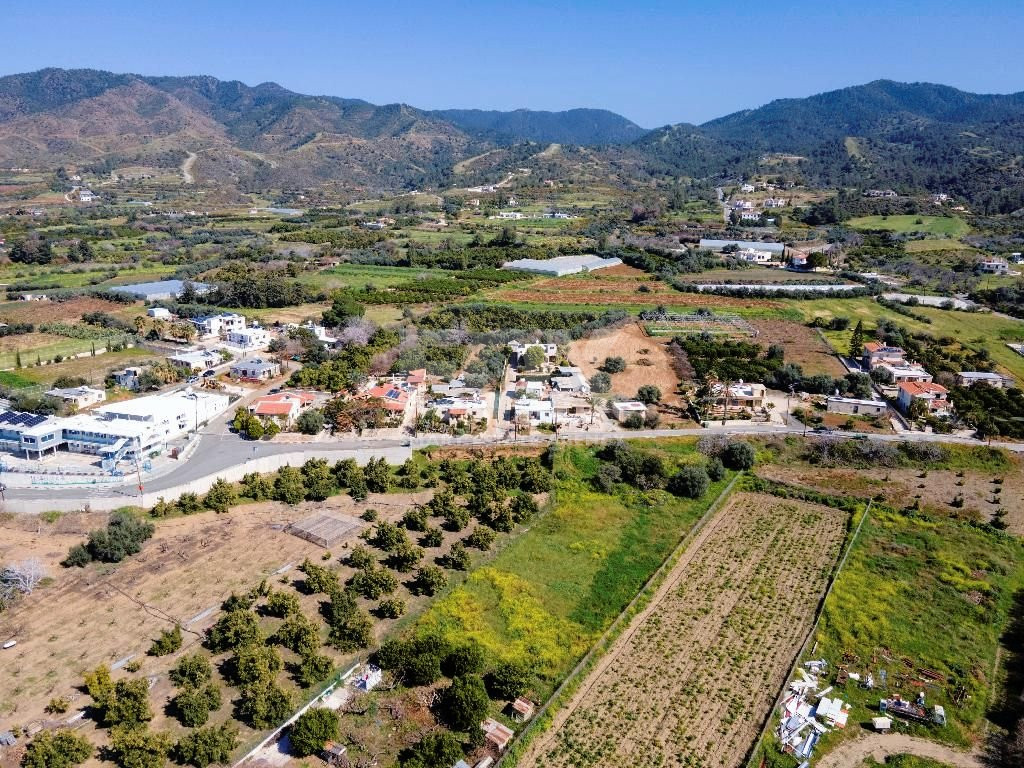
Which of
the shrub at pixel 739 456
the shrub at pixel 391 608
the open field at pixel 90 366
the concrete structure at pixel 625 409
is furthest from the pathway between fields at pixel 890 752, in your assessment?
the open field at pixel 90 366

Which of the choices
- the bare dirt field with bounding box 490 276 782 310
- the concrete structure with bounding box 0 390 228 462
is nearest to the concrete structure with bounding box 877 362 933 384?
the bare dirt field with bounding box 490 276 782 310

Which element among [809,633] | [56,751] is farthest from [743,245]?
[56,751]

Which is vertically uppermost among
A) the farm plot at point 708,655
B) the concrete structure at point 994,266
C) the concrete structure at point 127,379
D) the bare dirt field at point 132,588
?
the concrete structure at point 994,266

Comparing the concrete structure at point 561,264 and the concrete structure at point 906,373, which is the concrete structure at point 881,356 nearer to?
the concrete structure at point 906,373

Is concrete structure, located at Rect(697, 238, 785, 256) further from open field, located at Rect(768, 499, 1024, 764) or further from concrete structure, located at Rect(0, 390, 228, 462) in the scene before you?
concrete structure, located at Rect(0, 390, 228, 462)

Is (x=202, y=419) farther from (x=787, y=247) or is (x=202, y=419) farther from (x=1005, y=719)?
(x=787, y=247)

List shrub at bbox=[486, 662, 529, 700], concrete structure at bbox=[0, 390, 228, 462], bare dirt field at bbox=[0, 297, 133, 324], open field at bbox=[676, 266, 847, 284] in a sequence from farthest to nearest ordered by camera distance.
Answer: open field at bbox=[676, 266, 847, 284] < bare dirt field at bbox=[0, 297, 133, 324] < concrete structure at bbox=[0, 390, 228, 462] < shrub at bbox=[486, 662, 529, 700]

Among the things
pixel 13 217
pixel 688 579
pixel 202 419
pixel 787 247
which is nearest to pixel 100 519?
pixel 202 419
